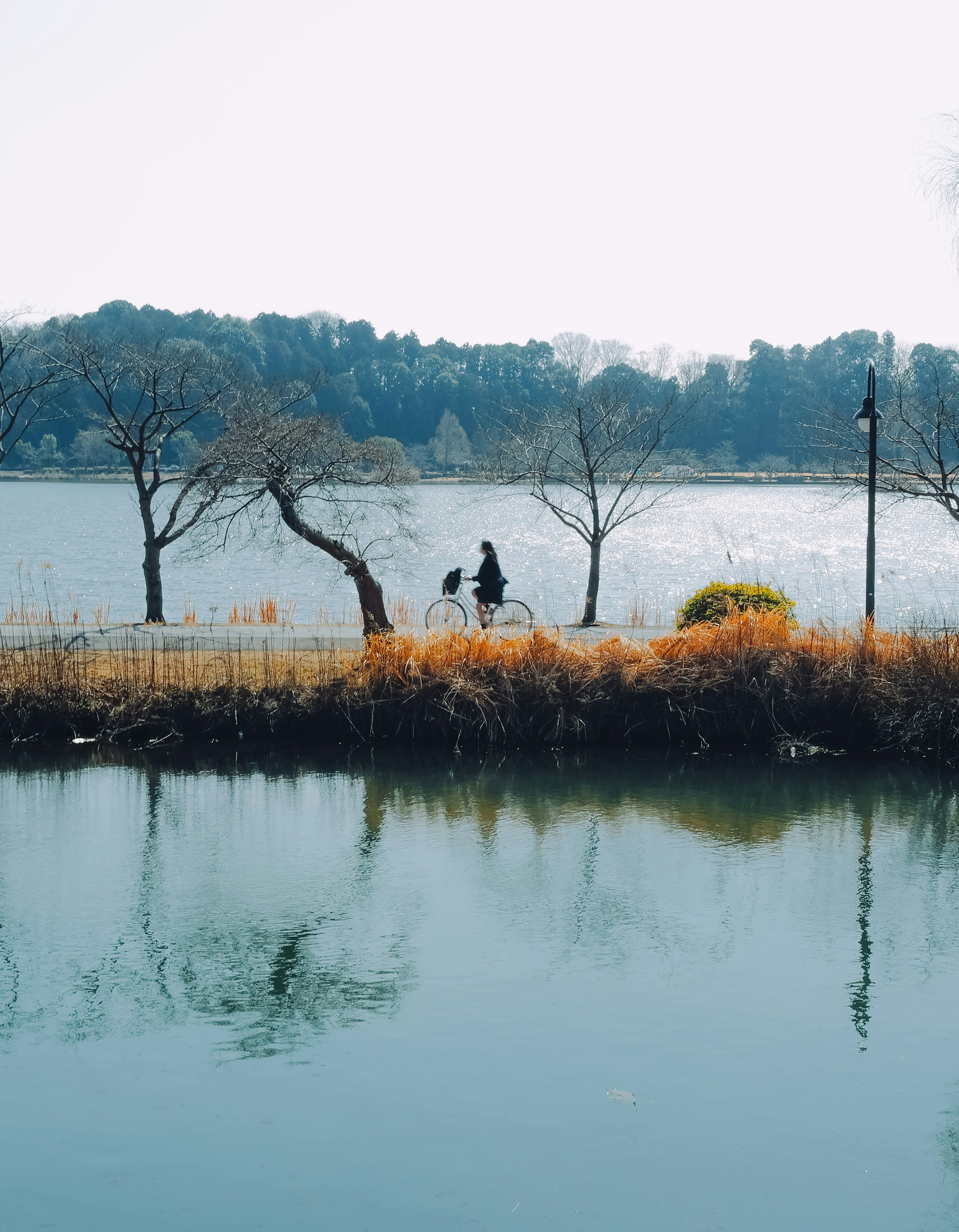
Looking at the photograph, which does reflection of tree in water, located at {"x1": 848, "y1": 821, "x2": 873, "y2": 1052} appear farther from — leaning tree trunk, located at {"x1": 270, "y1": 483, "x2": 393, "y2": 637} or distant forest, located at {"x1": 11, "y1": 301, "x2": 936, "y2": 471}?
distant forest, located at {"x1": 11, "y1": 301, "x2": 936, "y2": 471}

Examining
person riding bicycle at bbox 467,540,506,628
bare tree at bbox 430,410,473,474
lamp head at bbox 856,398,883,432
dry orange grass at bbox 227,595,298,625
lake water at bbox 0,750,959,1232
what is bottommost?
lake water at bbox 0,750,959,1232

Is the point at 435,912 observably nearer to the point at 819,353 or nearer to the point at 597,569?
the point at 597,569

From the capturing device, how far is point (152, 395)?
83.5 feet

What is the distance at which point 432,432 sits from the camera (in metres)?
128

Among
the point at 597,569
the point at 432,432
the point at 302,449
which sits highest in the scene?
the point at 432,432

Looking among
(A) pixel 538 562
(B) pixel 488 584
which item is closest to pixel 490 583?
(B) pixel 488 584

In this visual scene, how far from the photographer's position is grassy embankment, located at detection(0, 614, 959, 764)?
1582 cm

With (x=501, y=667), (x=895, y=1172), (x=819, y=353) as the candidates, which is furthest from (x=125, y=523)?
(x=819, y=353)

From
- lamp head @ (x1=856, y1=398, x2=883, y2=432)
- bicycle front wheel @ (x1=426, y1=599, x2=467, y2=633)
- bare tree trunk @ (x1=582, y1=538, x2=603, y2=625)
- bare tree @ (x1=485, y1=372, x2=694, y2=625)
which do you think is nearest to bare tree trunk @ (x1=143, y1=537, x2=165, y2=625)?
bicycle front wheel @ (x1=426, y1=599, x2=467, y2=633)

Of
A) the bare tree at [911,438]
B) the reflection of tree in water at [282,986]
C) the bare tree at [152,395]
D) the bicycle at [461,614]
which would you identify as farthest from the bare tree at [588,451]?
the reflection of tree in water at [282,986]

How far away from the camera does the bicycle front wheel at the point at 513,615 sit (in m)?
18.8

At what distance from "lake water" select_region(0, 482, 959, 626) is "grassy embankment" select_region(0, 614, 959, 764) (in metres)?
1.31

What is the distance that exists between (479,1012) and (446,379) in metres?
124

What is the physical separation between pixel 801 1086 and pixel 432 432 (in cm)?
12260
